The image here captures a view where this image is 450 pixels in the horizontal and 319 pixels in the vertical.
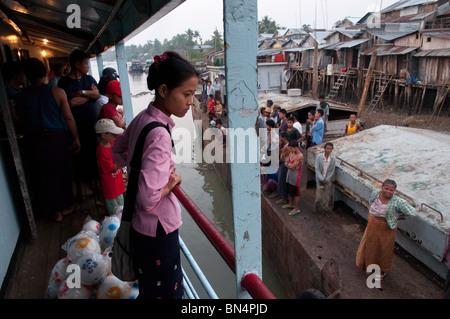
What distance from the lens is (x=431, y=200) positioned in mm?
4590

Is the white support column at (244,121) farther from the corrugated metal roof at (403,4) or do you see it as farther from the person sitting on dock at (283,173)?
the corrugated metal roof at (403,4)

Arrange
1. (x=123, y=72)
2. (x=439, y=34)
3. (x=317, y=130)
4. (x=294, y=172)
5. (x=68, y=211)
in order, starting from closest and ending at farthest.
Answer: (x=68, y=211)
(x=123, y=72)
(x=294, y=172)
(x=317, y=130)
(x=439, y=34)

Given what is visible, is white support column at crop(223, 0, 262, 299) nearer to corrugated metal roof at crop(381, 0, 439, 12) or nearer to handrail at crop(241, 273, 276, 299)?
handrail at crop(241, 273, 276, 299)

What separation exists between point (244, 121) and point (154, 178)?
406 mm

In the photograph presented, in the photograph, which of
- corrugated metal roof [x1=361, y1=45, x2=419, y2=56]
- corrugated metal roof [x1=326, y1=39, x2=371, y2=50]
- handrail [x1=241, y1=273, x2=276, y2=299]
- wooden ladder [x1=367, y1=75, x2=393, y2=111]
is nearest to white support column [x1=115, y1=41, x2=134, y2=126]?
handrail [x1=241, y1=273, x2=276, y2=299]

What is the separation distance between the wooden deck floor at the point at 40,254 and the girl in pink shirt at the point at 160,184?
1.58 m

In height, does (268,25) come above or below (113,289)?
above

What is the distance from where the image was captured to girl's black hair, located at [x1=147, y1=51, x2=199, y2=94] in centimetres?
128

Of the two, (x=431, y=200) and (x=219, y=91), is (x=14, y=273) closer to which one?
(x=431, y=200)

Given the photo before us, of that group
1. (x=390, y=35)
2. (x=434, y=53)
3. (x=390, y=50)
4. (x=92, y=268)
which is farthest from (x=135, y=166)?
(x=390, y=35)

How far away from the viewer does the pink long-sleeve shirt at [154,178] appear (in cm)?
117

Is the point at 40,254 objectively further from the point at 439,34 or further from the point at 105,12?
the point at 439,34

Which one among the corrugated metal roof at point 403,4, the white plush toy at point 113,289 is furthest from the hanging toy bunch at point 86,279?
the corrugated metal roof at point 403,4

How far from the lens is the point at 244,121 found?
109cm
